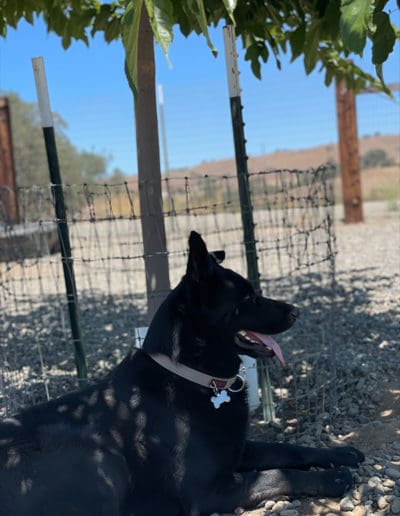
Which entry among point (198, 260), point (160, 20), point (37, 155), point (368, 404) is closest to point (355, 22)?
point (160, 20)

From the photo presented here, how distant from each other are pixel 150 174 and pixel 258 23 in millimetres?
1076

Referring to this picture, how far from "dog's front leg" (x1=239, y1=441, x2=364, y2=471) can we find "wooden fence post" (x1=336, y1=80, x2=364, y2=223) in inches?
393

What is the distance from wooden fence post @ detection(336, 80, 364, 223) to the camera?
38.9ft

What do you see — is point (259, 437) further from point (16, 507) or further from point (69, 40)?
point (69, 40)

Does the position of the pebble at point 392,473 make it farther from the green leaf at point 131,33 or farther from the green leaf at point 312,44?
the green leaf at point 131,33

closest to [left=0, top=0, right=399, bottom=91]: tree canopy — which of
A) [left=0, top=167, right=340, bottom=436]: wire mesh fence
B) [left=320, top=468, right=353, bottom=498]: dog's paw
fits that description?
[left=0, top=167, right=340, bottom=436]: wire mesh fence

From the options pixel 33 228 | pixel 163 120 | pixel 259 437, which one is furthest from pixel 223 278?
pixel 163 120

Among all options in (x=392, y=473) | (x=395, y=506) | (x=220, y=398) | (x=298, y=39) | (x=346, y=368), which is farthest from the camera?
(x=346, y=368)

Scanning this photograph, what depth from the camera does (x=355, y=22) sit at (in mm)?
1461

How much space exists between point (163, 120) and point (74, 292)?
10296mm

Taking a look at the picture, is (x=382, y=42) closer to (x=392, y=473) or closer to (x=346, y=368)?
(x=392, y=473)

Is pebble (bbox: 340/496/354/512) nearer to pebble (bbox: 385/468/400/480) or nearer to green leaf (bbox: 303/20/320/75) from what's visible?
pebble (bbox: 385/468/400/480)

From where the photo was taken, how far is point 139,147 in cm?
349

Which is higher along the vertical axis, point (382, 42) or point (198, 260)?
point (382, 42)
